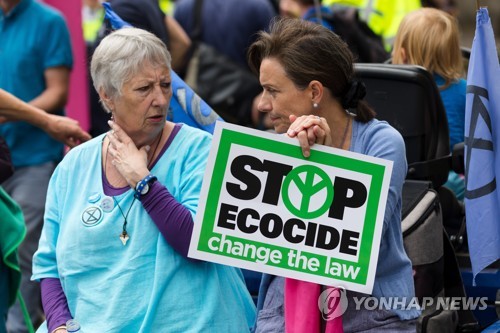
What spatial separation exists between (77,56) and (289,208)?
16.5ft

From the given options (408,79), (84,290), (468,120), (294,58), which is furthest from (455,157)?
(84,290)

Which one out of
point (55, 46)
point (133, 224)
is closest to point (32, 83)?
point (55, 46)

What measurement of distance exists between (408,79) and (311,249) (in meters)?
1.74

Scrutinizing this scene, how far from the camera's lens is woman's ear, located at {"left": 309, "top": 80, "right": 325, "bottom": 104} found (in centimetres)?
404

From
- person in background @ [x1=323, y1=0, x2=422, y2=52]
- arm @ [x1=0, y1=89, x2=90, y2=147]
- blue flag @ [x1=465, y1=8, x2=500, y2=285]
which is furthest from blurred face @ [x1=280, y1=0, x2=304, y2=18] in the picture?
blue flag @ [x1=465, y1=8, x2=500, y2=285]

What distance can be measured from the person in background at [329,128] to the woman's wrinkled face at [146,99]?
0.48 meters

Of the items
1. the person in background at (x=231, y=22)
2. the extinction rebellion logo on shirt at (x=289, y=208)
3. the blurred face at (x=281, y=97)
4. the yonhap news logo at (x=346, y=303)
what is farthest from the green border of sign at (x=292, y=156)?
the person in background at (x=231, y=22)

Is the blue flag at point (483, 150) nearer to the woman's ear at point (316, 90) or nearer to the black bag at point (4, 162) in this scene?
the woman's ear at point (316, 90)

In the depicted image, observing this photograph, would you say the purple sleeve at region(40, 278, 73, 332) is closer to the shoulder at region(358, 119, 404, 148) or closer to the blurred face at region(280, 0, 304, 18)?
the shoulder at region(358, 119, 404, 148)

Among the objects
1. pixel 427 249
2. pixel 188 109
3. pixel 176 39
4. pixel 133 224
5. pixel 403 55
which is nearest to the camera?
pixel 133 224

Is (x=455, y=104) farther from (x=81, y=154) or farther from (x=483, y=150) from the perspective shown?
(x=81, y=154)

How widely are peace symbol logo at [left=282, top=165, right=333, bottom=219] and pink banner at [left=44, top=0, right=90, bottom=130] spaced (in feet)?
15.7

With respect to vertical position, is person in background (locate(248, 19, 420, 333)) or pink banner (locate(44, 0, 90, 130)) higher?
pink banner (locate(44, 0, 90, 130))

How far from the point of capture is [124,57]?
14.5ft
